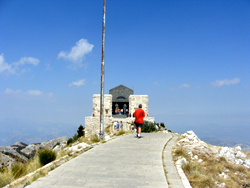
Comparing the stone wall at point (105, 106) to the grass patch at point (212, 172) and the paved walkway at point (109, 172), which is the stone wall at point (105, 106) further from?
the paved walkway at point (109, 172)

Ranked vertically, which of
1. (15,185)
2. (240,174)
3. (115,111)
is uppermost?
→ (115,111)

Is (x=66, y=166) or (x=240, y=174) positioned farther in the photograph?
(x=240, y=174)

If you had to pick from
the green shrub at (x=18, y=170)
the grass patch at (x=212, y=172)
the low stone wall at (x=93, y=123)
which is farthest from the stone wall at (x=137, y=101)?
the green shrub at (x=18, y=170)

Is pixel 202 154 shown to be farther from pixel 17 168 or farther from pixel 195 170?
pixel 17 168

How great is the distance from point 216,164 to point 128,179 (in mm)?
4315

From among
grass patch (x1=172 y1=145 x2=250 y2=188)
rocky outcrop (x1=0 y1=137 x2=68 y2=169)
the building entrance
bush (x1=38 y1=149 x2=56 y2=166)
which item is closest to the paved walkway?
grass patch (x1=172 y1=145 x2=250 y2=188)

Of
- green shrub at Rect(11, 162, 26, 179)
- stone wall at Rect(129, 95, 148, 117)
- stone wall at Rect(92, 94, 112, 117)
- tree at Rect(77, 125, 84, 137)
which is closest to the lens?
green shrub at Rect(11, 162, 26, 179)

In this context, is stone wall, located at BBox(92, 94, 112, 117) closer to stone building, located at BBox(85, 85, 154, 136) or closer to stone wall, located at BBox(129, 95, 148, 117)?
stone building, located at BBox(85, 85, 154, 136)

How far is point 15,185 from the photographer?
4.73 m

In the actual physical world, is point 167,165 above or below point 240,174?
above

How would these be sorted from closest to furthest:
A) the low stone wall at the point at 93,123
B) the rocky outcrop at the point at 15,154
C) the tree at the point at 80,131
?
the rocky outcrop at the point at 15,154 → the low stone wall at the point at 93,123 → the tree at the point at 80,131

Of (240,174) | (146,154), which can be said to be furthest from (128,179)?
(240,174)

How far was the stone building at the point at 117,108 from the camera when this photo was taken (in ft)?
93.0

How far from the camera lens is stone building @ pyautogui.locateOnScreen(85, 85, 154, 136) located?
1116 inches
